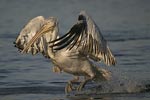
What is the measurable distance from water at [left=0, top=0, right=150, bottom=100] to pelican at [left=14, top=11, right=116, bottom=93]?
33 centimetres

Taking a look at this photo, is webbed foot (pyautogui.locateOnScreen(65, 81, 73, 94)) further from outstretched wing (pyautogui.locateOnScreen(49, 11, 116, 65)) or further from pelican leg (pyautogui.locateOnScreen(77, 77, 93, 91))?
outstretched wing (pyautogui.locateOnScreen(49, 11, 116, 65))

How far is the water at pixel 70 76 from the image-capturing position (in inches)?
469

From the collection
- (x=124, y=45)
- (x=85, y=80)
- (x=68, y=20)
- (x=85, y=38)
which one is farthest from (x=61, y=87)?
(x=68, y=20)

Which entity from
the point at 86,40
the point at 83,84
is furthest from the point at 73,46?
the point at 83,84

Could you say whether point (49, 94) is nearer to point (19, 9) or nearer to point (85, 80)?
point (85, 80)

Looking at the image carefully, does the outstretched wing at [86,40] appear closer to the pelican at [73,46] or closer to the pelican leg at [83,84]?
the pelican at [73,46]

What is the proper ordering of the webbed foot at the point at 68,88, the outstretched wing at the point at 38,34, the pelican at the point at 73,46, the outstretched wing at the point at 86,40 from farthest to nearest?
the outstretched wing at the point at 38,34 < the webbed foot at the point at 68,88 < the pelican at the point at 73,46 < the outstretched wing at the point at 86,40

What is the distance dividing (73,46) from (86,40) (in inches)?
10.7

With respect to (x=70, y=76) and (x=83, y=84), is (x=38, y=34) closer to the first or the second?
(x=83, y=84)

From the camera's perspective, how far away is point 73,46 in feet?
38.2

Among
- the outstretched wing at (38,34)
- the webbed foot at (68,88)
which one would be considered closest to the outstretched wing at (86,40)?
the outstretched wing at (38,34)

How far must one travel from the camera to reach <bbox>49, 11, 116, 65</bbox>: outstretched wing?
1119cm

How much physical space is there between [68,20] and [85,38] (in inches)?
311

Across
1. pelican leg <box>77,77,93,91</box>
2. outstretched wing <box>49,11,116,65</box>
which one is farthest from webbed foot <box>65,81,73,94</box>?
outstretched wing <box>49,11,116,65</box>
